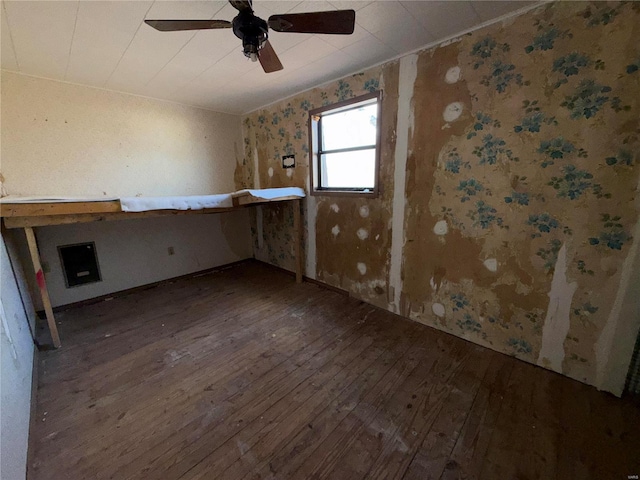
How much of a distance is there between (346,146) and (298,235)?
44.2 inches

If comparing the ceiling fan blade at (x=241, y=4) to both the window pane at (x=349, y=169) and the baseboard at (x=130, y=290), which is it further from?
the baseboard at (x=130, y=290)

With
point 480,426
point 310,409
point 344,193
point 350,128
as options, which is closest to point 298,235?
point 344,193

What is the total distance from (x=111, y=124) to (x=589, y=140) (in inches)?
153

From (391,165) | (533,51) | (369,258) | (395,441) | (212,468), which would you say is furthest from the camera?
(369,258)

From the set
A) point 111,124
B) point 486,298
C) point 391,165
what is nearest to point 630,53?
point 391,165

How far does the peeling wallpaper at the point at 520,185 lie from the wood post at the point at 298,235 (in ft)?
2.83

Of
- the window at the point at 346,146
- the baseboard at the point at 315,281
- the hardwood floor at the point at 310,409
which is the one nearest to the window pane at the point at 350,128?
the window at the point at 346,146

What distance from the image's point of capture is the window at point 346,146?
2.31 meters

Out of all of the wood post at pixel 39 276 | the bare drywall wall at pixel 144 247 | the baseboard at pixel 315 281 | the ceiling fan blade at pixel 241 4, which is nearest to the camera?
the ceiling fan blade at pixel 241 4

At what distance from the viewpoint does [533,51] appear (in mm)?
1454

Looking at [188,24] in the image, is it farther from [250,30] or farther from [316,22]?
[316,22]

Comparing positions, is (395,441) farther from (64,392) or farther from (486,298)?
(64,392)

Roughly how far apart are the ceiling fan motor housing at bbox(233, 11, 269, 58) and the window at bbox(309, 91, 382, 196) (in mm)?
1236

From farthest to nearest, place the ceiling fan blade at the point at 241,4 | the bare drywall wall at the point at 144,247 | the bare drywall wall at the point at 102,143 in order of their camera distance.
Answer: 1. the bare drywall wall at the point at 144,247
2. the bare drywall wall at the point at 102,143
3. the ceiling fan blade at the point at 241,4
